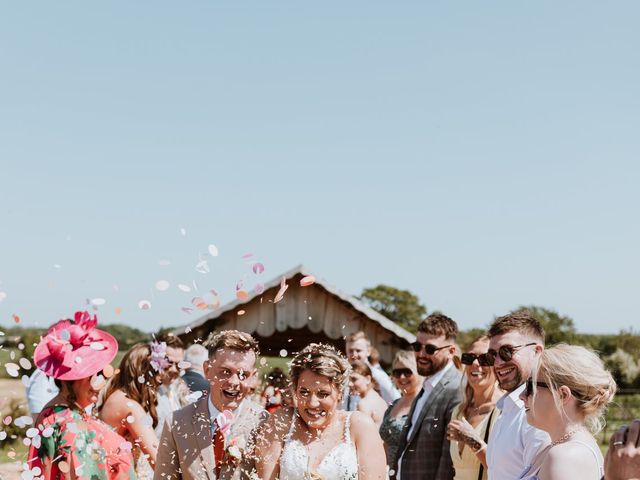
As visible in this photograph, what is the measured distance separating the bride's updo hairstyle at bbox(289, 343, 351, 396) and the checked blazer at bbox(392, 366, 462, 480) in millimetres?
2103

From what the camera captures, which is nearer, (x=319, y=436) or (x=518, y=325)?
(x=319, y=436)

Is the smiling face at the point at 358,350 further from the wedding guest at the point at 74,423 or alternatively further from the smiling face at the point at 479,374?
the wedding guest at the point at 74,423

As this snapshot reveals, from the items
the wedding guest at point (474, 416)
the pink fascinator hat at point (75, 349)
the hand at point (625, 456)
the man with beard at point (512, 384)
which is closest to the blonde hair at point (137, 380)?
the pink fascinator hat at point (75, 349)

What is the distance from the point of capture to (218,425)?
4.30 meters

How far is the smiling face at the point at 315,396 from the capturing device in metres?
4.07

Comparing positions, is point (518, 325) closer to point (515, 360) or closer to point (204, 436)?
point (515, 360)

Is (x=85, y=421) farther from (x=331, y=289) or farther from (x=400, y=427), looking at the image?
(x=331, y=289)

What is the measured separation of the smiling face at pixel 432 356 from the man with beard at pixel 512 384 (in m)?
1.47

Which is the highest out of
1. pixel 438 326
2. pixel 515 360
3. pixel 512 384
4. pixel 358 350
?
pixel 438 326

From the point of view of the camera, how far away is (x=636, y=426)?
8.50 feet

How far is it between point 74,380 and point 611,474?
2.96 m

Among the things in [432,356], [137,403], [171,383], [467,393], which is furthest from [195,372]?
[467,393]

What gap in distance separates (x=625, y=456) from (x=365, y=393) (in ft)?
18.6

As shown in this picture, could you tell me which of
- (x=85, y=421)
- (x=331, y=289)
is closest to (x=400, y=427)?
(x=85, y=421)
